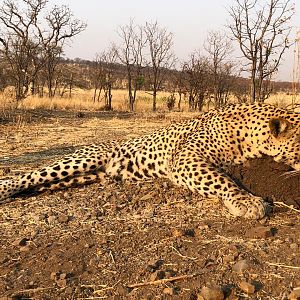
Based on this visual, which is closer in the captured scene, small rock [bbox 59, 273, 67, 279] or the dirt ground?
the dirt ground

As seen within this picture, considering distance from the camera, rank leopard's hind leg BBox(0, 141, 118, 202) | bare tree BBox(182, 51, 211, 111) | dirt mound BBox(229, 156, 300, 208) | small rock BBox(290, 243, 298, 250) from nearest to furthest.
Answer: small rock BBox(290, 243, 298, 250), dirt mound BBox(229, 156, 300, 208), leopard's hind leg BBox(0, 141, 118, 202), bare tree BBox(182, 51, 211, 111)

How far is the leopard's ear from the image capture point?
5.14m

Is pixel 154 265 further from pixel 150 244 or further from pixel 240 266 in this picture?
pixel 240 266

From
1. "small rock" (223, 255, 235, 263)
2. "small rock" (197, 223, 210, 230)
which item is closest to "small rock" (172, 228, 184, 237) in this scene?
"small rock" (197, 223, 210, 230)

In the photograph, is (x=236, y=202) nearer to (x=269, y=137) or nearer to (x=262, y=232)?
(x=262, y=232)

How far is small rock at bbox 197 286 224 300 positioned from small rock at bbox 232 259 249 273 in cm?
34

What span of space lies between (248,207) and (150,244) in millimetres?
1095

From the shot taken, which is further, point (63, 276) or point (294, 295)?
point (63, 276)

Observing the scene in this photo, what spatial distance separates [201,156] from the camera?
5.44 metres

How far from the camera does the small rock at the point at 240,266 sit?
127 inches

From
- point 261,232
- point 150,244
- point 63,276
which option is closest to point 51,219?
point 150,244

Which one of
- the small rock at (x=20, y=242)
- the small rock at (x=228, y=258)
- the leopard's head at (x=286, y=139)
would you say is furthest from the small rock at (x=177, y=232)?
the leopard's head at (x=286, y=139)

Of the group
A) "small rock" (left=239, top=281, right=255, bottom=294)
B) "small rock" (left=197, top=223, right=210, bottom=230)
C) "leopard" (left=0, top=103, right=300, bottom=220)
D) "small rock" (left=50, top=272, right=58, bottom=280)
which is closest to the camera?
"small rock" (left=239, top=281, right=255, bottom=294)

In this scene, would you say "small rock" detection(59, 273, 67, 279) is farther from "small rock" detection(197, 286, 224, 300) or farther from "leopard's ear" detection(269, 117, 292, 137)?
"leopard's ear" detection(269, 117, 292, 137)
